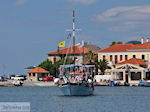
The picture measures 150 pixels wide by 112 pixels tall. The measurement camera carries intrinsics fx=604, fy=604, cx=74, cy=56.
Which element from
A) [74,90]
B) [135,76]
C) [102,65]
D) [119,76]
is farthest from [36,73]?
[74,90]

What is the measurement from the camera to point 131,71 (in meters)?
152

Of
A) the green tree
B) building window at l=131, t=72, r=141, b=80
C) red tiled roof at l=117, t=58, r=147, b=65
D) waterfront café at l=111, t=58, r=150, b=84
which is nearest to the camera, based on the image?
waterfront café at l=111, t=58, r=150, b=84

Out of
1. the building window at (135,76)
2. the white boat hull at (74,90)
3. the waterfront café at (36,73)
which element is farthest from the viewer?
the waterfront café at (36,73)

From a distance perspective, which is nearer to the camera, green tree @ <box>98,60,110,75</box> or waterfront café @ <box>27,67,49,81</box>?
green tree @ <box>98,60,110,75</box>

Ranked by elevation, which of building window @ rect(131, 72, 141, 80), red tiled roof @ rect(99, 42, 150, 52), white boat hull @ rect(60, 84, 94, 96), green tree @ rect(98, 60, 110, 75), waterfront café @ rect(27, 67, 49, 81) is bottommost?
white boat hull @ rect(60, 84, 94, 96)

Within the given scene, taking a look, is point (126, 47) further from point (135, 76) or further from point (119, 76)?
point (135, 76)

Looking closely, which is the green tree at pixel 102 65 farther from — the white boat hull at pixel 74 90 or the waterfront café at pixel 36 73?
the white boat hull at pixel 74 90

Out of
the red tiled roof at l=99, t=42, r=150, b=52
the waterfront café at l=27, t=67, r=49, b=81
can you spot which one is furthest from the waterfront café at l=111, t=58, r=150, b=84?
the waterfront café at l=27, t=67, r=49, b=81

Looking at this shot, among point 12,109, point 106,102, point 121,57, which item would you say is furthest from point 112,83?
point 12,109

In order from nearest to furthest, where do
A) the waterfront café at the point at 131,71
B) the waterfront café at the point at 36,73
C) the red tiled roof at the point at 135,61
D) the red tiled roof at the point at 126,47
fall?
1. the waterfront café at the point at 131,71
2. the red tiled roof at the point at 135,61
3. the red tiled roof at the point at 126,47
4. the waterfront café at the point at 36,73

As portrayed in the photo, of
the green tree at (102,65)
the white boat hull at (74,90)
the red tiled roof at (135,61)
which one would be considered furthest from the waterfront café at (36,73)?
the white boat hull at (74,90)

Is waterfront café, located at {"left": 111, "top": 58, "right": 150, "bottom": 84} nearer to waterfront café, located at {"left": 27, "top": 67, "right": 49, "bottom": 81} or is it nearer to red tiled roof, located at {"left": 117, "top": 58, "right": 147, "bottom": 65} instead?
red tiled roof, located at {"left": 117, "top": 58, "right": 147, "bottom": 65}

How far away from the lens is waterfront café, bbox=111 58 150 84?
495ft

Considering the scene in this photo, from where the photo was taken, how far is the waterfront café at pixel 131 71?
5935 inches
